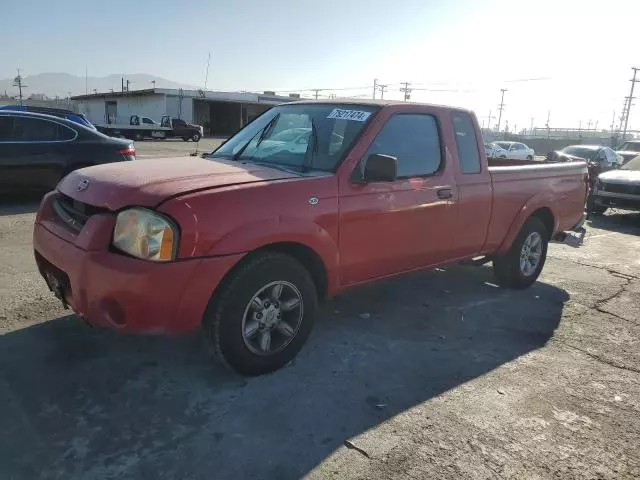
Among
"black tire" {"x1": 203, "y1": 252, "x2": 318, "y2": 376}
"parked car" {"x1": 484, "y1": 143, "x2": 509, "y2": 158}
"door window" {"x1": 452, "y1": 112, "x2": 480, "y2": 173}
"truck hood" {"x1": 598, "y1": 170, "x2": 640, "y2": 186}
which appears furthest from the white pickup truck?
"black tire" {"x1": 203, "y1": 252, "x2": 318, "y2": 376}

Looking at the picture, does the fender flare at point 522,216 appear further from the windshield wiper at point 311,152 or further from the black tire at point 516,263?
Answer: the windshield wiper at point 311,152

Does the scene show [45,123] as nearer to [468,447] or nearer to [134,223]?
[134,223]

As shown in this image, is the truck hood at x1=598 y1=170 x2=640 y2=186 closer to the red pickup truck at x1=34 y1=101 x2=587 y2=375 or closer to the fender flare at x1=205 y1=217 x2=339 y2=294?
the red pickup truck at x1=34 y1=101 x2=587 y2=375

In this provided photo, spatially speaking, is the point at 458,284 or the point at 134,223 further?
the point at 458,284

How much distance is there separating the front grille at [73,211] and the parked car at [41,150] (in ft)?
17.9

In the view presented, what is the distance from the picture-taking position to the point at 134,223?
2.93 meters

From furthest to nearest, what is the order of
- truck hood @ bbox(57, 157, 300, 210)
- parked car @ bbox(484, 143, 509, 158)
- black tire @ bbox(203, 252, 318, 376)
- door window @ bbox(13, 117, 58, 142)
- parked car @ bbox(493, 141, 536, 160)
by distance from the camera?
parked car @ bbox(493, 141, 536, 160) → parked car @ bbox(484, 143, 509, 158) → door window @ bbox(13, 117, 58, 142) → black tire @ bbox(203, 252, 318, 376) → truck hood @ bbox(57, 157, 300, 210)

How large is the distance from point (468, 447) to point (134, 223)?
2.24 m

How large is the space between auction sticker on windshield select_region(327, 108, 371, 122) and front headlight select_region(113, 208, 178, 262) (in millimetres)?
1764

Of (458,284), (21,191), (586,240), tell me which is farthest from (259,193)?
(586,240)

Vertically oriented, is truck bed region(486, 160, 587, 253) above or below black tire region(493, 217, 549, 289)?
above

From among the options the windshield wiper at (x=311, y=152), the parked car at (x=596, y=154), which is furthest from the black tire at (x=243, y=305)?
the parked car at (x=596, y=154)

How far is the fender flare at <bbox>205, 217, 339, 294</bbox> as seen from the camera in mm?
3041

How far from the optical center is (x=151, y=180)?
3.21 m
